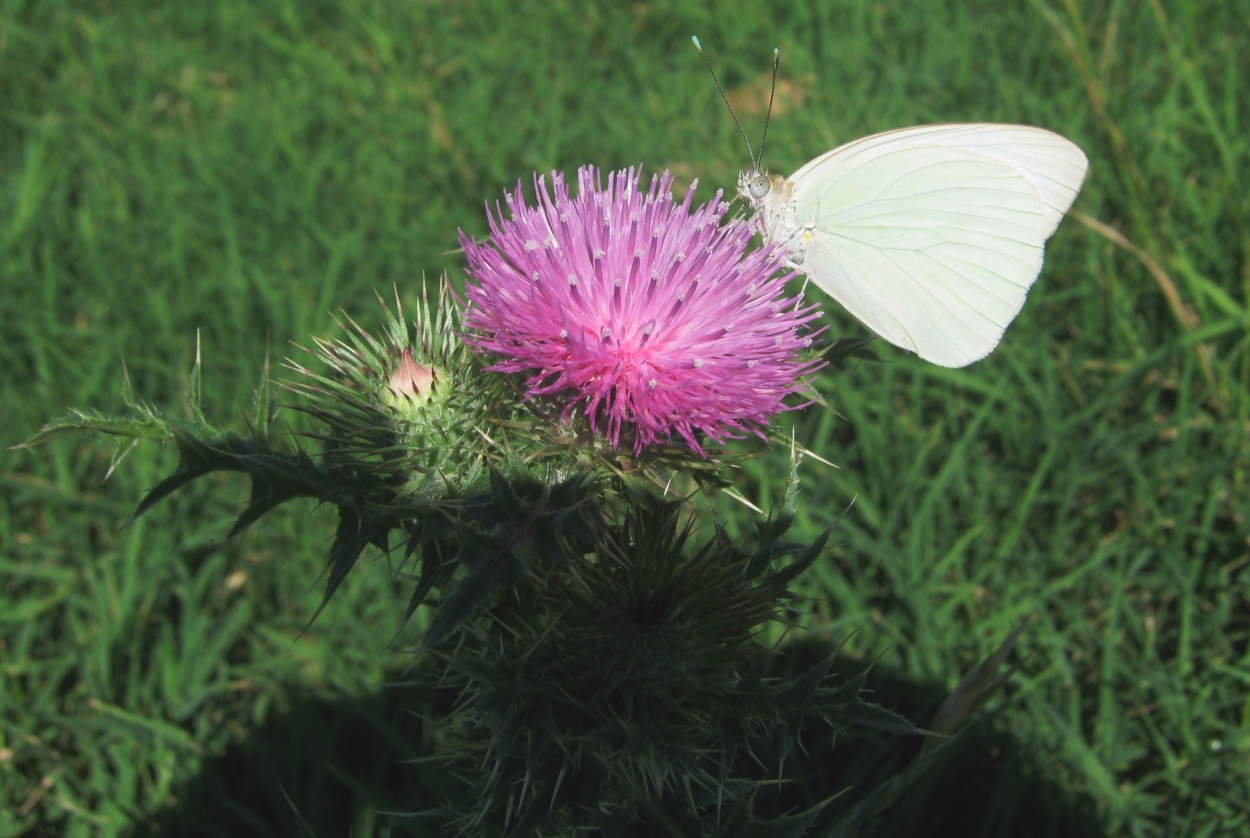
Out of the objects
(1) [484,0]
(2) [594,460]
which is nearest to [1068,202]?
(2) [594,460]

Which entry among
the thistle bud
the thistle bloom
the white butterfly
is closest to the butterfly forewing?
the white butterfly

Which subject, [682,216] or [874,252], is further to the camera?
[874,252]

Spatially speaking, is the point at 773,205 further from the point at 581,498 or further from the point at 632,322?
the point at 581,498

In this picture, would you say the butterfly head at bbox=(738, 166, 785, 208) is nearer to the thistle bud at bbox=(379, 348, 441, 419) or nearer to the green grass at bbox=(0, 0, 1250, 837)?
the green grass at bbox=(0, 0, 1250, 837)

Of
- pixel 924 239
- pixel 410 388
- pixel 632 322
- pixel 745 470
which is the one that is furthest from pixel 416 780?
pixel 924 239

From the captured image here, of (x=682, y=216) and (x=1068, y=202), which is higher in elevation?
(x=1068, y=202)

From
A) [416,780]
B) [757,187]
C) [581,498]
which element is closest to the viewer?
[581,498]

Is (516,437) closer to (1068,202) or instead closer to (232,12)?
(1068,202)
